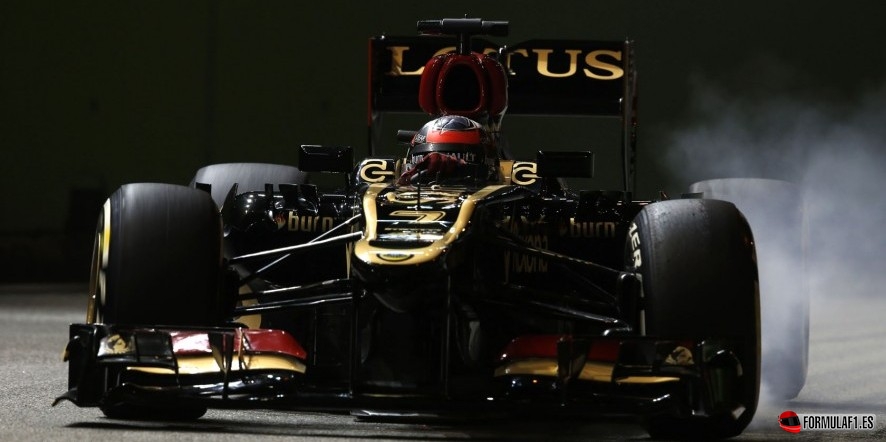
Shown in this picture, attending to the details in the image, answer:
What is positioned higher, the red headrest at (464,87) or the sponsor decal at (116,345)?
the red headrest at (464,87)

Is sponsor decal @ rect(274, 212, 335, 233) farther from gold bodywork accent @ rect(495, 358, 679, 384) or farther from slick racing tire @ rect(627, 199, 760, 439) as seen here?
slick racing tire @ rect(627, 199, 760, 439)

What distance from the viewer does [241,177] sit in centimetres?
897

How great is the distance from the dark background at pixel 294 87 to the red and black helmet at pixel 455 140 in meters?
10.8

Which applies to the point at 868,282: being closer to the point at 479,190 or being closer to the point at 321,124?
the point at 321,124

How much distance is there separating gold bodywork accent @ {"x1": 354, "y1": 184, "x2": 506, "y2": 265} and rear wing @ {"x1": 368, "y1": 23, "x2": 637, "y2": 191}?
2814 millimetres

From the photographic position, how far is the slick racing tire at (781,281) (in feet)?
26.8

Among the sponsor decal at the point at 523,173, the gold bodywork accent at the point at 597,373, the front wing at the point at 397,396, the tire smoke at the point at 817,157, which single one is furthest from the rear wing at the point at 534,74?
the tire smoke at the point at 817,157

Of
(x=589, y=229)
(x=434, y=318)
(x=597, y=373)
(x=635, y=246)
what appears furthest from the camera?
(x=589, y=229)

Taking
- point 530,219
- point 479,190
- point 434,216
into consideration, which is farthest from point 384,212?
point 530,219

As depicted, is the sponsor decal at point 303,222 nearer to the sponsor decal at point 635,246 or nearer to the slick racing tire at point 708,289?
the sponsor decal at point 635,246

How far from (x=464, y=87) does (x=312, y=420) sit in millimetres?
2254

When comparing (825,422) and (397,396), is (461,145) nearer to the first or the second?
(397,396)

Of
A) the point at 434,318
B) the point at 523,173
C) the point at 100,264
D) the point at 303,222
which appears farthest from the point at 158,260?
the point at 523,173

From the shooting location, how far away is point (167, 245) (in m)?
5.90
